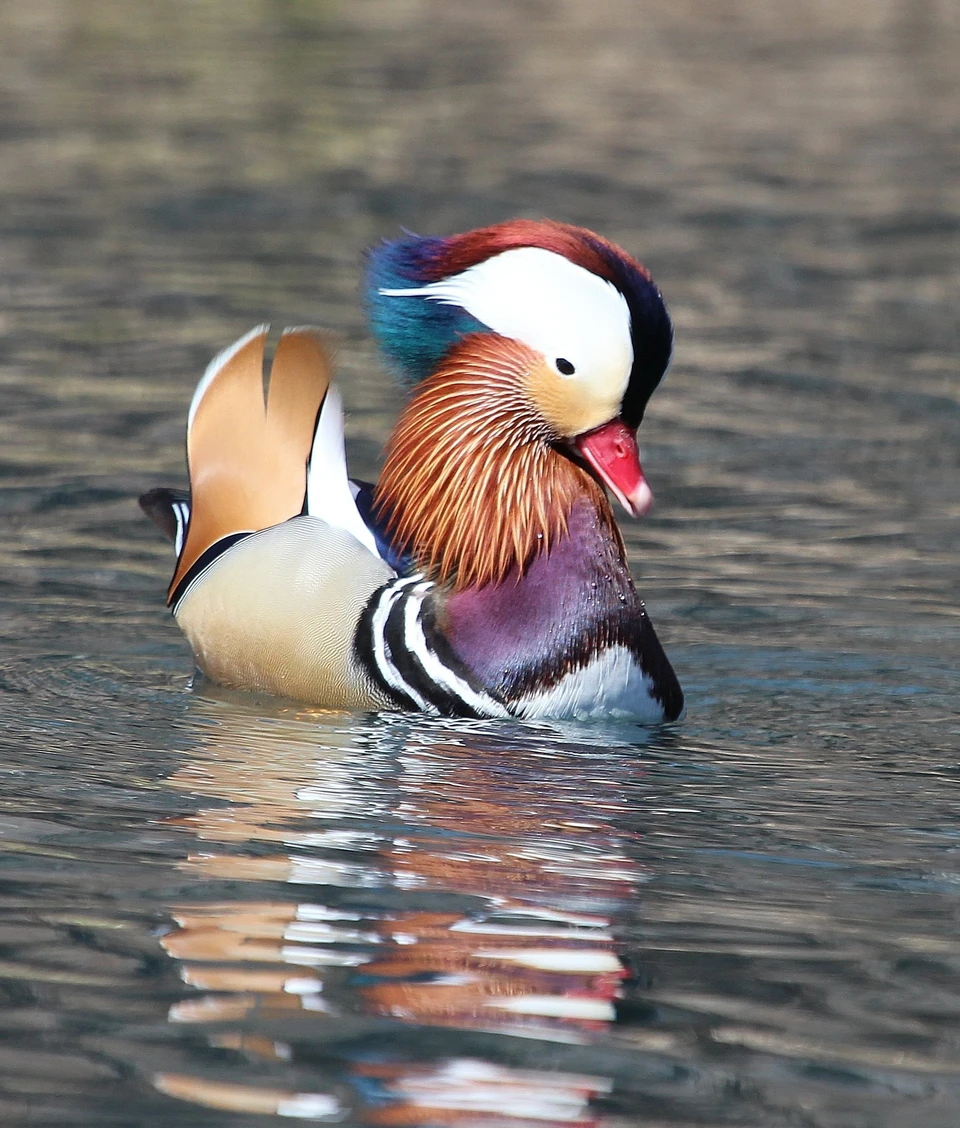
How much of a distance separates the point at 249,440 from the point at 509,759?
56.8 inches

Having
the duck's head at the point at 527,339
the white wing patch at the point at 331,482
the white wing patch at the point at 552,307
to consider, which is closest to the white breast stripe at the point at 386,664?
the white wing patch at the point at 331,482

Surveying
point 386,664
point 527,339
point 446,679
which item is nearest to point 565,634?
point 446,679

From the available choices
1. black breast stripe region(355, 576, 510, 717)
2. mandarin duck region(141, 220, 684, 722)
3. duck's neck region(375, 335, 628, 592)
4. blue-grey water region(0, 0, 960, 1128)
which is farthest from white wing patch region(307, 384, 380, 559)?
blue-grey water region(0, 0, 960, 1128)

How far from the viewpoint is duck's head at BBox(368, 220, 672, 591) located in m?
5.63

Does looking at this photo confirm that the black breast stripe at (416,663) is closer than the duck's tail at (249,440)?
Yes

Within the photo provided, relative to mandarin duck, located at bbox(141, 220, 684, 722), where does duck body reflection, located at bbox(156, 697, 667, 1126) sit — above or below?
below

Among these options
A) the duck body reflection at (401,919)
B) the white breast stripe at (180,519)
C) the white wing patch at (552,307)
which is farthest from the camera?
the white breast stripe at (180,519)

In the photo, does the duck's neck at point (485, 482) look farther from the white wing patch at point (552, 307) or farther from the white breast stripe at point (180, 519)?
the white breast stripe at point (180, 519)

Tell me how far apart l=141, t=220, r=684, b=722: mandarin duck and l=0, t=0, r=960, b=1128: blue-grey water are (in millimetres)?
147

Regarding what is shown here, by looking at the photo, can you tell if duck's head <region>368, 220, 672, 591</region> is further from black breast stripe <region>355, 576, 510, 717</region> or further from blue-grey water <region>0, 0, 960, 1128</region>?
blue-grey water <region>0, 0, 960, 1128</region>

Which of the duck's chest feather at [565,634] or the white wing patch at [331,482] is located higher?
the white wing patch at [331,482]

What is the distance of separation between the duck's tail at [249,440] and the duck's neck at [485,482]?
39 centimetres

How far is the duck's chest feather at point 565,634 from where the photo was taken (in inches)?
233

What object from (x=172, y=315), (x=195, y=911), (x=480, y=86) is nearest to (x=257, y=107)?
(x=480, y=86)
